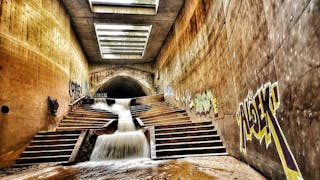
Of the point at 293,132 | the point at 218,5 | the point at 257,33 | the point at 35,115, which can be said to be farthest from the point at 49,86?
the point at 293,132

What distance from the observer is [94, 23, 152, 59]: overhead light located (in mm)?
12850

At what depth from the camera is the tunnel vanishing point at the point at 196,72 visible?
2484mm

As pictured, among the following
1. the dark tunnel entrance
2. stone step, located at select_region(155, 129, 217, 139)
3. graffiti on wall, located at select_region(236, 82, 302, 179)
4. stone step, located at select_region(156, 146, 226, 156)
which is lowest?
stone step, located at select_region(156, 146, 226, 156)

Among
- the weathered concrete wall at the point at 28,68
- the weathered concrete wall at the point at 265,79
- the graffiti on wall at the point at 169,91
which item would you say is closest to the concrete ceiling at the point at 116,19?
the weathered concrete wall at the point at 28,68

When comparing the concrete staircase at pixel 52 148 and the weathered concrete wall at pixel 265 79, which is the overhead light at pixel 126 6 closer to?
the weathered concrete wall at pixel 265 79

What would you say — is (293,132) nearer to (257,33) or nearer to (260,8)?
(257,33)

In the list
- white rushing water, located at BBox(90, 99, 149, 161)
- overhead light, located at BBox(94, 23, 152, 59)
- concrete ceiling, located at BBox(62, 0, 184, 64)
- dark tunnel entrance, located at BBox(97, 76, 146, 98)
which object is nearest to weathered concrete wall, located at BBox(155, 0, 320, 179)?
white rushing water, located at BBox(90, 99, 149, 161)

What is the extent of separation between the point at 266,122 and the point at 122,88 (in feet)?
73.2

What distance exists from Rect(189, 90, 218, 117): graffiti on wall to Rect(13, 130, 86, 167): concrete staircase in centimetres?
427

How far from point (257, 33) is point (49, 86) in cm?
741

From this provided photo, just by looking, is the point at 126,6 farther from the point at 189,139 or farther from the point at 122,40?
the point at 189,139

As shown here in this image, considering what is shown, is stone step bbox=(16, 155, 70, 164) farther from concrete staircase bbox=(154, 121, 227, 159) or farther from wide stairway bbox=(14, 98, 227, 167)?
concrete staircase bbox=(154, 121, 227, 159)

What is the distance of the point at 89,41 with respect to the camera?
46.5 ft

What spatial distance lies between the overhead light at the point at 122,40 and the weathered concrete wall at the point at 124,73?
1561mm
